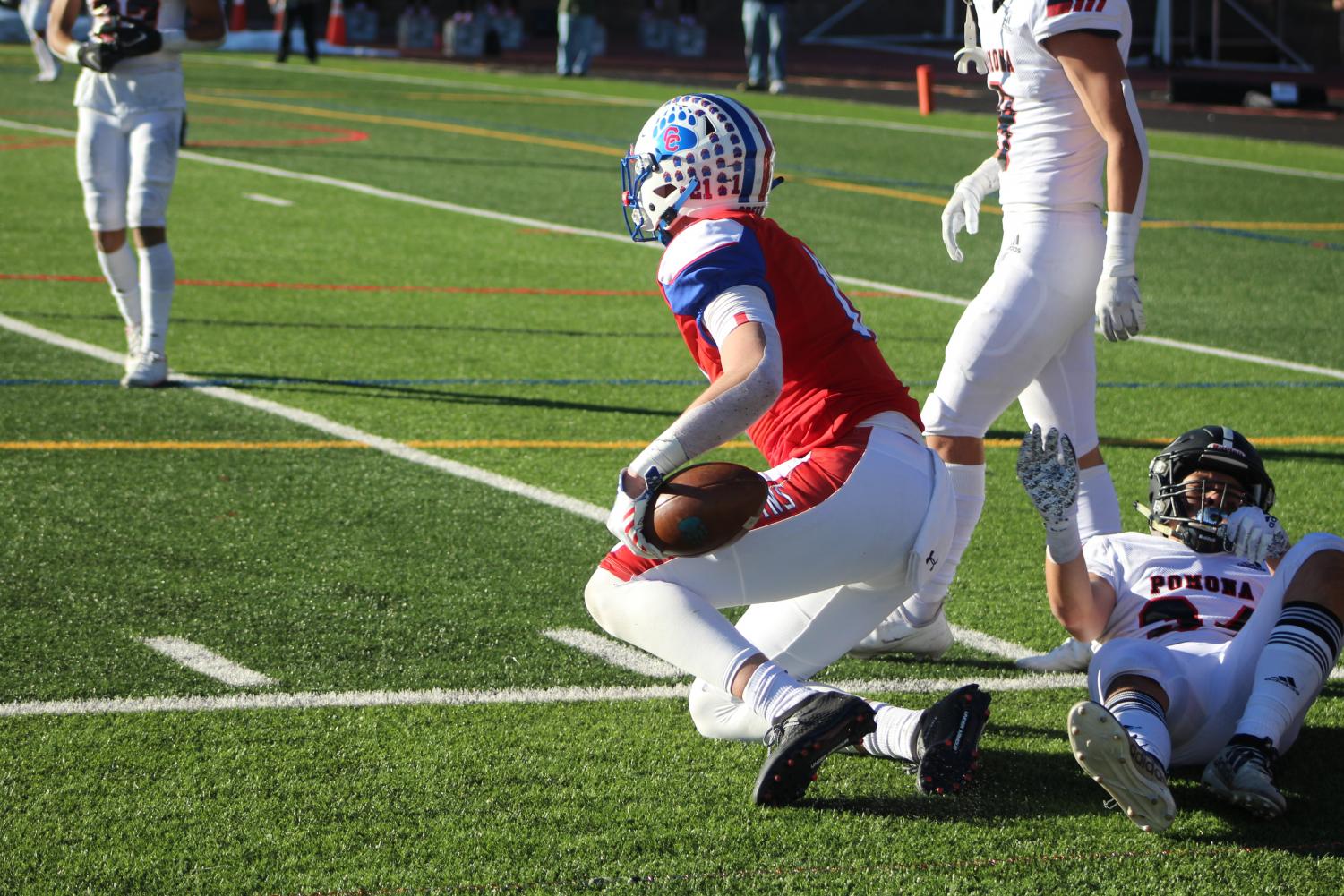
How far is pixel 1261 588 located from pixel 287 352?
562 cm

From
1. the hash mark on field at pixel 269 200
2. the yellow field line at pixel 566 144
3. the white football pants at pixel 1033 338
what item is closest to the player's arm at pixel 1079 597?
the white football pants at pixel 1033 338

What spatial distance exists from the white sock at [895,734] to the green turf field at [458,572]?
0.06 m

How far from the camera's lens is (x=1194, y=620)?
4387 mm

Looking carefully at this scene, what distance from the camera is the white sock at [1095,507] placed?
16.6ft

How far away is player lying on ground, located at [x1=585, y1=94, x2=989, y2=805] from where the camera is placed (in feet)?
12.2

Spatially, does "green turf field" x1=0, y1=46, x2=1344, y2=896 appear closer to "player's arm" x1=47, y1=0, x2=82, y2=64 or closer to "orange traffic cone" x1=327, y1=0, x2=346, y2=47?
"player's arm" x1=47, y1=0, x2=82, y2=64

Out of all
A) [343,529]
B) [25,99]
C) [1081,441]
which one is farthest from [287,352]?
[25,99]

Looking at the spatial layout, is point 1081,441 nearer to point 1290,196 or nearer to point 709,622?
point 709,622

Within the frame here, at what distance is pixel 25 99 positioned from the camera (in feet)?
72.1

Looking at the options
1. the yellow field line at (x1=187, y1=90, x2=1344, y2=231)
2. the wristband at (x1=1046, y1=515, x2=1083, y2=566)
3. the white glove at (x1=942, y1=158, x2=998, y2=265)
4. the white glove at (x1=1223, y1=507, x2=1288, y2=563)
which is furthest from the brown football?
the yellow field line at (x1=187, y1=90, x2=1344, y2=231)

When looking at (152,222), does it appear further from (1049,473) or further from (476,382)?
(1049,473)

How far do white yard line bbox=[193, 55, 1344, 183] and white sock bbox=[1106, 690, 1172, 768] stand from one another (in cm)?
1463

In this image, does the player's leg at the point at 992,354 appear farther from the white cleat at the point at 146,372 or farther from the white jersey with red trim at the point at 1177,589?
the white cleat at the point at 146,372

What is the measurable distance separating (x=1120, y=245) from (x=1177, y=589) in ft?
3.27
